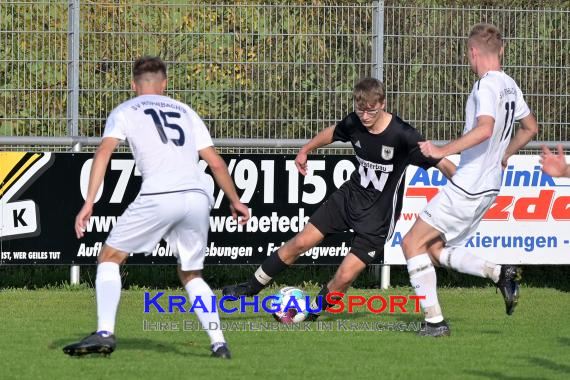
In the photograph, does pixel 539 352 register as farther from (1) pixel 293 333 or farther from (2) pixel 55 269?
(2) pixel 55 269

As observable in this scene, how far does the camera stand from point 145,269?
13.4 m

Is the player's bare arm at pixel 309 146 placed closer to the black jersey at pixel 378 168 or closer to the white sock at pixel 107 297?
the black jersey at pixel 378 168

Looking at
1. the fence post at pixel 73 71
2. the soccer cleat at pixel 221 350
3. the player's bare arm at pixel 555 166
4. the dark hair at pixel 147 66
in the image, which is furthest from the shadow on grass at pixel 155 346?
the fence post at pixel 73 71

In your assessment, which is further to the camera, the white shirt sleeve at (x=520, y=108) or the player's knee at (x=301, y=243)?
the player's knee at (x=301, y=243)

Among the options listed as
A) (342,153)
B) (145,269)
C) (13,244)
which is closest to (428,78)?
(342,153)

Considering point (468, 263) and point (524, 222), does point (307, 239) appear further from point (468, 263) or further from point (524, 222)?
point (524, 222)

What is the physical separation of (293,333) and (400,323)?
3.87 ft

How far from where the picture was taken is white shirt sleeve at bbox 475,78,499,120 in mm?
8992

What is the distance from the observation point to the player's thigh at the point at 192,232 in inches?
316

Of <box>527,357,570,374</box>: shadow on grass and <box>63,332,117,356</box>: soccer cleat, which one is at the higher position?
<box>63,332,117,356</box>: soccer cleat

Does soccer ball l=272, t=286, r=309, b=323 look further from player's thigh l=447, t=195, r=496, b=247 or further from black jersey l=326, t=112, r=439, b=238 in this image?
player's thigh l=447, t=195, r=496, b=247

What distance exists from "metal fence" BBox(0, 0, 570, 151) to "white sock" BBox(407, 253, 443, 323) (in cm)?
415

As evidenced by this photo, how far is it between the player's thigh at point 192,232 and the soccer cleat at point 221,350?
505mm

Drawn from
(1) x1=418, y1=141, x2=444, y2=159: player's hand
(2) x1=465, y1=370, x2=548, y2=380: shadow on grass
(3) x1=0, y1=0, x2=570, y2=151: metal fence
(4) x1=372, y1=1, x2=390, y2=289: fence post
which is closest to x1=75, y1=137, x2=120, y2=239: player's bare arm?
(1) x1=418, y1=141, x2=444, y2=159: player's hand
